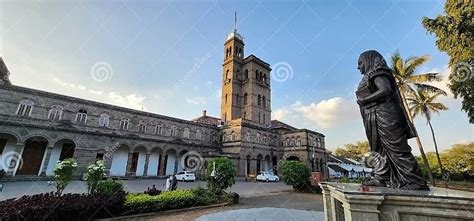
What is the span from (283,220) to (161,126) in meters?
22.7

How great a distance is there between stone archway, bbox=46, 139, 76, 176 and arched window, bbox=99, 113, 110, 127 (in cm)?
300

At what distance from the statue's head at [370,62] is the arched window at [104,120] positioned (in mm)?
24709

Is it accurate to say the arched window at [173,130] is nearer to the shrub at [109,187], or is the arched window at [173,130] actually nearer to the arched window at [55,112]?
the arched window at [55,112]

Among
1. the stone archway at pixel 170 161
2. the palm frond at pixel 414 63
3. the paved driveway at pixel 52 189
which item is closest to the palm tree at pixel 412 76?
the palm frond at pixel 414 63

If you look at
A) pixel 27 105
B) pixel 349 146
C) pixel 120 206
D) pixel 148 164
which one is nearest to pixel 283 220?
pixel 120 206

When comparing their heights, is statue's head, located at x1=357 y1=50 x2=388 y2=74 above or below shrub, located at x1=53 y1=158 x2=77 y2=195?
above

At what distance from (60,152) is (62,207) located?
19.0 metres

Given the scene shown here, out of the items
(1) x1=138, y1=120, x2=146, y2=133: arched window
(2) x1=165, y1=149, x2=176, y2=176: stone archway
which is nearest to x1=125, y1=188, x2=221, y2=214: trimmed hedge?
(1) x1=138, y1=120, x2=146, y2=133: arched window

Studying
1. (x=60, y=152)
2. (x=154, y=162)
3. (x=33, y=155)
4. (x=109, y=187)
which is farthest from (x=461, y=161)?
(x=33, y=155)

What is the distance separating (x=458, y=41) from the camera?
1145 centimetres

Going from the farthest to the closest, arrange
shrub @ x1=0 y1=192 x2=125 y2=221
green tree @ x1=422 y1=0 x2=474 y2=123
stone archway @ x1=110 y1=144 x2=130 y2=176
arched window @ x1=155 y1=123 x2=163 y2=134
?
arched window @ x1=155 y1=123 x2=163 y2=134, stone archway @ x1=110 y1=144 x2=130 y2=176, green tree @ x1=422 y1=0 x2=474 y2=123, shrub @ x1=0 y1=192 x2=125 y2=221

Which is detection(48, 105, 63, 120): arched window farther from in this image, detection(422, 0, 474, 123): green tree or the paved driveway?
detection(422, 0, 474, 123): green tree

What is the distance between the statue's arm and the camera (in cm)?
331

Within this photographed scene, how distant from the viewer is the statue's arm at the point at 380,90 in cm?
331
